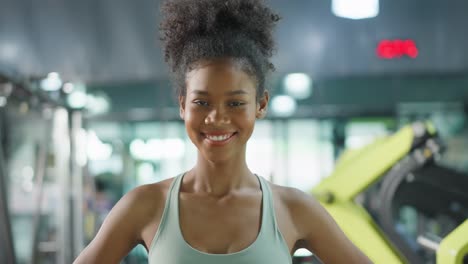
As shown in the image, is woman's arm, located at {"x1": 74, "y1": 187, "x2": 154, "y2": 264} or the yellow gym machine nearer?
woman's arm, located at {"x1": 74, "y1": 187, "x2": 154, "y2": 264}

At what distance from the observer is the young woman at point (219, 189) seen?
1.26 m

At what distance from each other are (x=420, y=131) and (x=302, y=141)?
486 centimetres

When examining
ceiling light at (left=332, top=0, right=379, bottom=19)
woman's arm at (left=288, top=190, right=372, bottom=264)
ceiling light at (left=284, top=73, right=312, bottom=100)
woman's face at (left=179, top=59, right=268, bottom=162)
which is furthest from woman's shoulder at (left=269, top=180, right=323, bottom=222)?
ceiling light at (left=284, top=73, right=312, bottom=100)

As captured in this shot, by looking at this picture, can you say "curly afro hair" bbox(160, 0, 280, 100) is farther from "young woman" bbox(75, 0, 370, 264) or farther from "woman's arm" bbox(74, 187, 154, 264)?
"woman's arm" bbox(74, 187, 154, 264)

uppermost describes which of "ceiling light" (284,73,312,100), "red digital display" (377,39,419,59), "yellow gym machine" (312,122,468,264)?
"red digital display" (377,39,419,59)

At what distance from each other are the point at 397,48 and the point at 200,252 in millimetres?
4960

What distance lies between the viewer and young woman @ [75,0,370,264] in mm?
1260

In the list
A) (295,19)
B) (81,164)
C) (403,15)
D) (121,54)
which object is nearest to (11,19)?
(121,54)

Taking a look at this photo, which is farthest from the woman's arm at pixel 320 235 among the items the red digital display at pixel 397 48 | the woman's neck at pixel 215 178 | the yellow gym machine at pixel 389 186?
the red digital display at pixel 397 48

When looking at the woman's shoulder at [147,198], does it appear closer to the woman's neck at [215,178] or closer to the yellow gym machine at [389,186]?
the woman's neck at [215,178]

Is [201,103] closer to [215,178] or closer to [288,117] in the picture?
[215,178]

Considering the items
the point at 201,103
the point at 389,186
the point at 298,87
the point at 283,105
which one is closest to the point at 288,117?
the point at 283,105

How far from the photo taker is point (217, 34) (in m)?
1.32

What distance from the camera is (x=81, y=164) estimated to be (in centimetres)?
589
